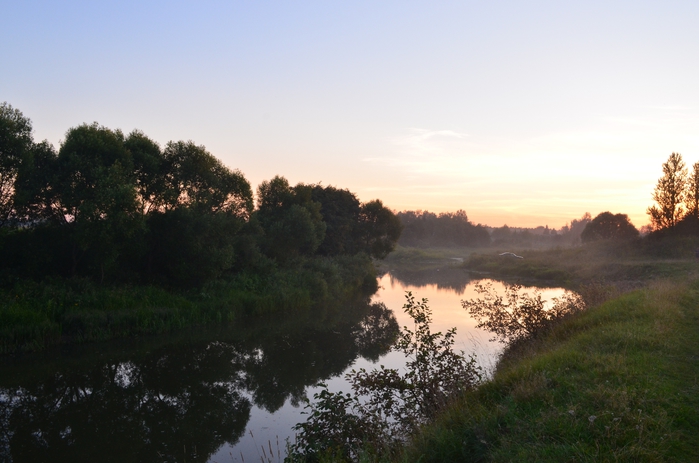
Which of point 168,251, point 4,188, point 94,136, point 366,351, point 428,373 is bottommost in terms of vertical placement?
point 366,351

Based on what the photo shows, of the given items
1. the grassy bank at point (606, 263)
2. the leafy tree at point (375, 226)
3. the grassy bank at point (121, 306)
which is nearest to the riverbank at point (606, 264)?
the grassy bank at point (606, 263)

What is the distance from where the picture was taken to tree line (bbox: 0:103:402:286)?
16672 mm

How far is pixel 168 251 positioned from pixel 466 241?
3464 inches

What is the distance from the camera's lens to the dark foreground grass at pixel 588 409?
495 cm

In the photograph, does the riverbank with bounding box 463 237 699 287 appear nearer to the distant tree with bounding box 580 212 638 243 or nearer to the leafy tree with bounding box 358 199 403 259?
the distant tree with bounding box 580 212 638 243

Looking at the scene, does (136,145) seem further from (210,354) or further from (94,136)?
(210,354)

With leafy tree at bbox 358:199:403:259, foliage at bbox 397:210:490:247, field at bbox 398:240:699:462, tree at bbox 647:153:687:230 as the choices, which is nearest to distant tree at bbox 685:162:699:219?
tree at bbox 647:153:687:230

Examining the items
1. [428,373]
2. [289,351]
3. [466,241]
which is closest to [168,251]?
[289,351]

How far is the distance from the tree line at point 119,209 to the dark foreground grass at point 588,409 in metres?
14.8

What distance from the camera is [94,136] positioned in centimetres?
1833

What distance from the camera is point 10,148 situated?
1596 cm

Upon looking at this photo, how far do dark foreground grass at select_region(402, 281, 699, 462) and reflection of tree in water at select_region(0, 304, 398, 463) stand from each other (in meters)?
3.26

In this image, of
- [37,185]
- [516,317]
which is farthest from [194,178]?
[516,317]

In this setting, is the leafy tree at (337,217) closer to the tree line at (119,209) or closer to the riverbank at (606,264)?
the tree line at (119,209)
